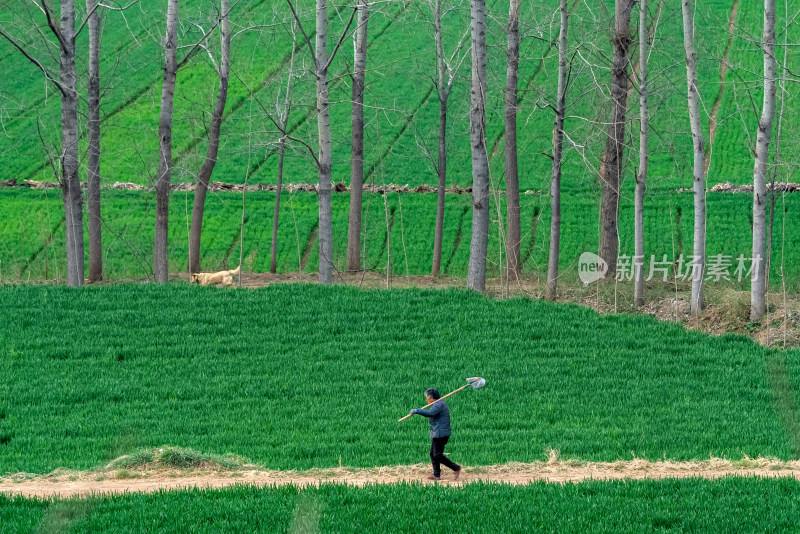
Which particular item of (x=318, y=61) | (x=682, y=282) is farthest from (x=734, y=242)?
(x=318, y=61)

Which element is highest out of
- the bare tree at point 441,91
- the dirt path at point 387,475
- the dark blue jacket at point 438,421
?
the bare tree at point 441,91

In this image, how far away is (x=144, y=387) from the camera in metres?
15.6

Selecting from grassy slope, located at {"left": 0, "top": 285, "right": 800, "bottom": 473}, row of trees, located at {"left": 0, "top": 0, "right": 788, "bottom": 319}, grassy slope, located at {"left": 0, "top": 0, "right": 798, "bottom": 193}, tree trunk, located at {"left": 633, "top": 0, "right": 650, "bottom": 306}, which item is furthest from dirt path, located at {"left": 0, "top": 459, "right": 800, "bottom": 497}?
grassy slope, located at {"left": 0, "top": 0, "right": 798, "bottom": 193}

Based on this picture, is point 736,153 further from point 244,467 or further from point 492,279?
point 244,467

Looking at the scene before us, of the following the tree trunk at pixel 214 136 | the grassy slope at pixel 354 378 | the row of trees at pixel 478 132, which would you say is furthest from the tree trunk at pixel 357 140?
the grassy slope at pixel 354 378

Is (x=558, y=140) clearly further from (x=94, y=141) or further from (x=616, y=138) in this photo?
(x=94, y=141)

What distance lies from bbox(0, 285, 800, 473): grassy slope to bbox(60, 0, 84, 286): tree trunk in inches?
72.6

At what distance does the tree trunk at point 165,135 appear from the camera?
23391mm

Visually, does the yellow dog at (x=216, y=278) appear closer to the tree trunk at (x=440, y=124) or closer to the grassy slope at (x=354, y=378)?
the grassy slope at (x=354, y=378)

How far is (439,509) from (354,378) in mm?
6890

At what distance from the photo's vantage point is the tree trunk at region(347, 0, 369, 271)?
27.9m

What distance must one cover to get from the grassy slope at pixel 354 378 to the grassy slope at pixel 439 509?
1.69 metres

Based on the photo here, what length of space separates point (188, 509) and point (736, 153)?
4136 cm

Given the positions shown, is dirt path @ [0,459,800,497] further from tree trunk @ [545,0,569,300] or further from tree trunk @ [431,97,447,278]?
tree trunk @ [431,97,447,278]
